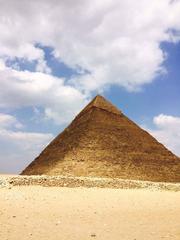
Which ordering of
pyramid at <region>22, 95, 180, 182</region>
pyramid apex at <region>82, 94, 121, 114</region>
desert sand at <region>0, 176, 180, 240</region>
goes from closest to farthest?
desert sand at <region>0, 176, 180, 240</region>
pyramid at <region>22, 95, 180, 182</region>
pyramid apex at <region>82, 94, 121, 114</region>

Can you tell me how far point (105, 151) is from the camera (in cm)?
4675

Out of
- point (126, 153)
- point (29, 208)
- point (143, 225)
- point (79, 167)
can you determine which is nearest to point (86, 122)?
point (126, 153)

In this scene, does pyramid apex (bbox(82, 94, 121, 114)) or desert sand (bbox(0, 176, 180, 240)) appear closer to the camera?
desert sand (bbox(0, 176, 180, 240))

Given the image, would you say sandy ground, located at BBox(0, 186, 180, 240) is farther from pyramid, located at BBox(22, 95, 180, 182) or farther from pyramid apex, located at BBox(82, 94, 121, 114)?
pyramid apex, located at BBox(82, 94, 121, 114)

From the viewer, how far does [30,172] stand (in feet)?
163

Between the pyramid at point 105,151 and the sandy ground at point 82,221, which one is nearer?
the sandy ground at point 82,221

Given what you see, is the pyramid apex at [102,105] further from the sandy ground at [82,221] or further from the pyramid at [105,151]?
the sandy ground at [82,221]

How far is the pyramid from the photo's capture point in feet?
143

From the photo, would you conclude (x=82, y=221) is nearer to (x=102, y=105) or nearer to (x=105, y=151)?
(x=105, y=151)

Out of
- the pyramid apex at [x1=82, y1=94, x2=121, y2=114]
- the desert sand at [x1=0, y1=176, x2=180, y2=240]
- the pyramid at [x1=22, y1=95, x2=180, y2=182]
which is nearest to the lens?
the desert sand at [x1=0, y1=176, x2=180, y2=240]

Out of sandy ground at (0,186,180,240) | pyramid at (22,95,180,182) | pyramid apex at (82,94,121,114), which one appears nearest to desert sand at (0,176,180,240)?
sandy ground at (0,186,180,240)

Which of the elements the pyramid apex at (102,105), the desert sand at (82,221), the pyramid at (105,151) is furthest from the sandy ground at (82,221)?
the pyramid apex at (102,105)

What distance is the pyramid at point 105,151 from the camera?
43.5m

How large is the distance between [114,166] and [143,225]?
108ft
